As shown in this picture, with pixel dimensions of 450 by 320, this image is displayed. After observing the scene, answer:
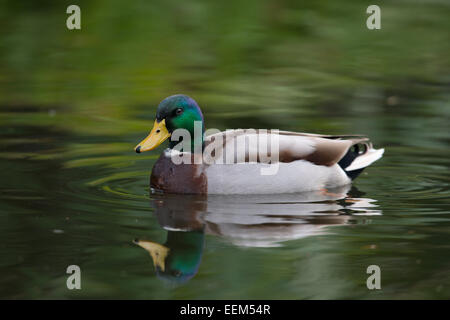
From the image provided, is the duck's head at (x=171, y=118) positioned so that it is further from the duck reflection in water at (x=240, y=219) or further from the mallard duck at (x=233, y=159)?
the duck reflection in water at (x=240, y=219)

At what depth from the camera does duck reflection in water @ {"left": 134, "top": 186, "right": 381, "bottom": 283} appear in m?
6.18

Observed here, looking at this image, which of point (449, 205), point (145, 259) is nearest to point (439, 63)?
point (449, 205)

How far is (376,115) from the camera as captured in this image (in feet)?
37.2

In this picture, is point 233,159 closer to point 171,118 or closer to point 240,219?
point 171,118

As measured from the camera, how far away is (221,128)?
10.5 meters

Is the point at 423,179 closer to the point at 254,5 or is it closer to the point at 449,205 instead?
the point at 449,205

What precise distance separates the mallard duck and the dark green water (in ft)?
0.56

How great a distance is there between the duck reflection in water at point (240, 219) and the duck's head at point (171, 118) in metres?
0.51

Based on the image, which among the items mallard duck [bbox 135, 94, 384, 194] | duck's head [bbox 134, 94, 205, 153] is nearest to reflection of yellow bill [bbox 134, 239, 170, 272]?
mallard duck [bbox 135, 94, 384, 194]

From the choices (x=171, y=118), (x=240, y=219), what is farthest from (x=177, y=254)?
(x=171, y=118)

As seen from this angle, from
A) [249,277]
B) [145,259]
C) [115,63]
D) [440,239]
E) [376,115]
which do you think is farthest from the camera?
[115,63]

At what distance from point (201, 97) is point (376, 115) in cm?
248

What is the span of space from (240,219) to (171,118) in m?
1.44

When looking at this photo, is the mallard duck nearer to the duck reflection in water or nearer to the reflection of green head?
the duck reflection in water
